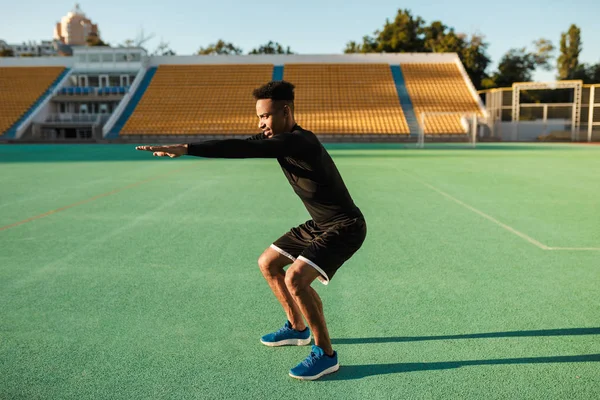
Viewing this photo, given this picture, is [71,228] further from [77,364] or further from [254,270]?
[77,364]

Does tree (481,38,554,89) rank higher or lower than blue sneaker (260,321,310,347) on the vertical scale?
higher

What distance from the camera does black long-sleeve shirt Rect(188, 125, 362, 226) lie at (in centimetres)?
294

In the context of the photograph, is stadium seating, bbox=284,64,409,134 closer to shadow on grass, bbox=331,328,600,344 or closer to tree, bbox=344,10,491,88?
tree, bbox=344,10,491,88

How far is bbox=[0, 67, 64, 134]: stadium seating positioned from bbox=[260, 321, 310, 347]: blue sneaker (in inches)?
1727

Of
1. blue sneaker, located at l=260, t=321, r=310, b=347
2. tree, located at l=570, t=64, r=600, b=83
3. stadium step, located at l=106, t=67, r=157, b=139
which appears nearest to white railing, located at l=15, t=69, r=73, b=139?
stadium step, located at l=106, t=67, r=157, b=139

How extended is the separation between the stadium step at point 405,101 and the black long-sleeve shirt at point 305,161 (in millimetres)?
39150

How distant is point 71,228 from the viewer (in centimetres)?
834

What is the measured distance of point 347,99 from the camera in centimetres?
4634

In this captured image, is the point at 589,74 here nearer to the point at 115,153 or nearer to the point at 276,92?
the point at 115,153

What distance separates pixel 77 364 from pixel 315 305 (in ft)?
5.30

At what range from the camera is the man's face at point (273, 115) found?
328 cm

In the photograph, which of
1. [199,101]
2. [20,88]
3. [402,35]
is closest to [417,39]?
[402,35]

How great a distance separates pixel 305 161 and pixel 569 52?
255 ft

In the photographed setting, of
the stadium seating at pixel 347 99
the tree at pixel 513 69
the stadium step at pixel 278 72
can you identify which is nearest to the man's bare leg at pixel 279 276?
the stadium seating at pixel 347 99
